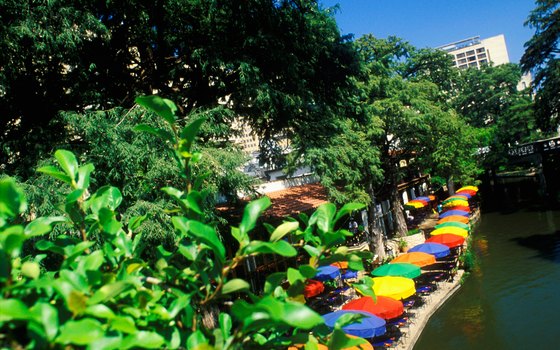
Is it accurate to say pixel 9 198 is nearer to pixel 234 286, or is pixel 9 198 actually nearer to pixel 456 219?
pixel 234 286

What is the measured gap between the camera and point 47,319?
46.9 inches

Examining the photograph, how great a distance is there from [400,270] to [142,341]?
45.7ft

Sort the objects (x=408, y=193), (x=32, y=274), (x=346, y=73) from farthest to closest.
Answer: (x=408, y=193)
(x=346, y=73)
(x=32, y=274)

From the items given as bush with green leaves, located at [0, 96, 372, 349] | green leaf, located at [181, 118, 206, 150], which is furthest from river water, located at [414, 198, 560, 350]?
green leaf, located at [181, 118, 206, 150]

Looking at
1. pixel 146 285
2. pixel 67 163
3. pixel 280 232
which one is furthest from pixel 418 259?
pixel 67 163

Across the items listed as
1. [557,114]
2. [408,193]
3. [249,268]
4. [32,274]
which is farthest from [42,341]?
[408,193]

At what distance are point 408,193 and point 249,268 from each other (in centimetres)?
2826

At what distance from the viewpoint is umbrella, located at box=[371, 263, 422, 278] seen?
1394 centimetres

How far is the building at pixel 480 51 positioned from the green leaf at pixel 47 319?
145 meters

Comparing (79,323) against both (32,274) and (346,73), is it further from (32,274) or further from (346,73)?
(346,73)

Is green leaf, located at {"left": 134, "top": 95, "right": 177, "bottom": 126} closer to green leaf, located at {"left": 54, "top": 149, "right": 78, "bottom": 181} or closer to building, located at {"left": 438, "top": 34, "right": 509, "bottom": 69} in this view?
green leaf, located at {"left": 54, "top": 149, "right": 78, "bottom": 181}

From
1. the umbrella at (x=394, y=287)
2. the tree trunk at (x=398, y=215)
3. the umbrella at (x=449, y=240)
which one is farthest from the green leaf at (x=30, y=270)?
the tree trunk at (x=398, y=215)

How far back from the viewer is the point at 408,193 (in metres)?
39.8

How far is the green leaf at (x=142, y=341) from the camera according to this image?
134 cm
